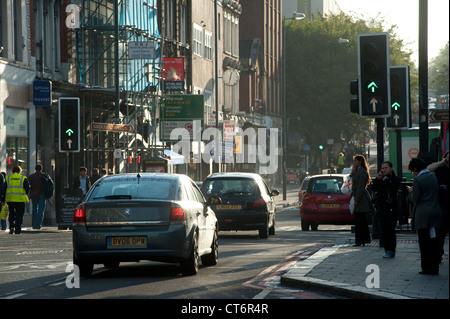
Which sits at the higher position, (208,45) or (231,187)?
(208,45)

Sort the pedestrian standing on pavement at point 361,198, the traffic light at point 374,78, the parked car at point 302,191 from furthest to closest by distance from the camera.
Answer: the parked car at point 302,191
the pedestrian standing on pavement at point 361,198
the traffic light at point 374,78

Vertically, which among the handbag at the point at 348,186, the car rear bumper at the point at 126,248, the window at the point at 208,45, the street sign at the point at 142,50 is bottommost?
the car rear bumper at the point at 126,248

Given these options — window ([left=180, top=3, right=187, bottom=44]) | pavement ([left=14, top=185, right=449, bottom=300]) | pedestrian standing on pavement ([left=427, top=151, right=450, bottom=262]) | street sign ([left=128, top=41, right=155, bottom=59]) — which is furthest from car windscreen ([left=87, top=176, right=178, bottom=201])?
window ([left=180, top=3, right=187, bottom=44])

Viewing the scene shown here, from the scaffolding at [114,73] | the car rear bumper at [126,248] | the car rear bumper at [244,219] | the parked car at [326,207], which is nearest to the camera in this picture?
the car rear bumper at [126,248]

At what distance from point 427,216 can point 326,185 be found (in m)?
15.5

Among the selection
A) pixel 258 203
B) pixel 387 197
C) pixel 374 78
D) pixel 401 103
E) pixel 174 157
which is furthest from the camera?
pixel 174 157

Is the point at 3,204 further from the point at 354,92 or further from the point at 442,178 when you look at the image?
the point at 442,178

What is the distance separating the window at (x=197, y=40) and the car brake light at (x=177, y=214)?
46637 mm

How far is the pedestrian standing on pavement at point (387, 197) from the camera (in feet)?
56.2

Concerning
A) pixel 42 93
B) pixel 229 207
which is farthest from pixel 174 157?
pixel 229 207

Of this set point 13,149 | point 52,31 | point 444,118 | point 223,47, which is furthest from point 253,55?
point 444,118

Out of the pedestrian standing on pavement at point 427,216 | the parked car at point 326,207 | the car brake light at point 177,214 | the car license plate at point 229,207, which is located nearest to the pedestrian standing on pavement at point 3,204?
the car license plate at point 229,207

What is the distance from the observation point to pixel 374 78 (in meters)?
17.7

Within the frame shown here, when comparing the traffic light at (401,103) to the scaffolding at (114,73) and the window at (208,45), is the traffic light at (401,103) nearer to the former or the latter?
the scaffolding at (114,73)
